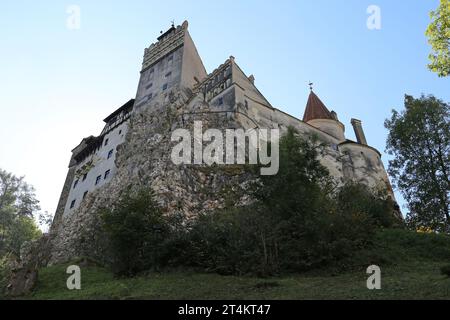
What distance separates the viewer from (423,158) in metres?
25.6

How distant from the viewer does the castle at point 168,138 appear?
30.0m

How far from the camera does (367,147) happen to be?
41312 millimetres

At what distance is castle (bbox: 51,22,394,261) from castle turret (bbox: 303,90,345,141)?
0.36 ft

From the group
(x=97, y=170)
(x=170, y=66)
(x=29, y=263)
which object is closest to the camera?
(x=29, y=263)

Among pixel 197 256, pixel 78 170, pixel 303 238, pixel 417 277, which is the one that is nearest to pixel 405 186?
pixel 303 238

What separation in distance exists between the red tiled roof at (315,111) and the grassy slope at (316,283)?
2494 centimetres

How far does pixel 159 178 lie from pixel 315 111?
23682 millimetres

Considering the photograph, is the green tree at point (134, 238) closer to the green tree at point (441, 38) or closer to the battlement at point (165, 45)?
the green tree at point (441, 38)

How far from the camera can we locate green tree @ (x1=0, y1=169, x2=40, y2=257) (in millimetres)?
36781
